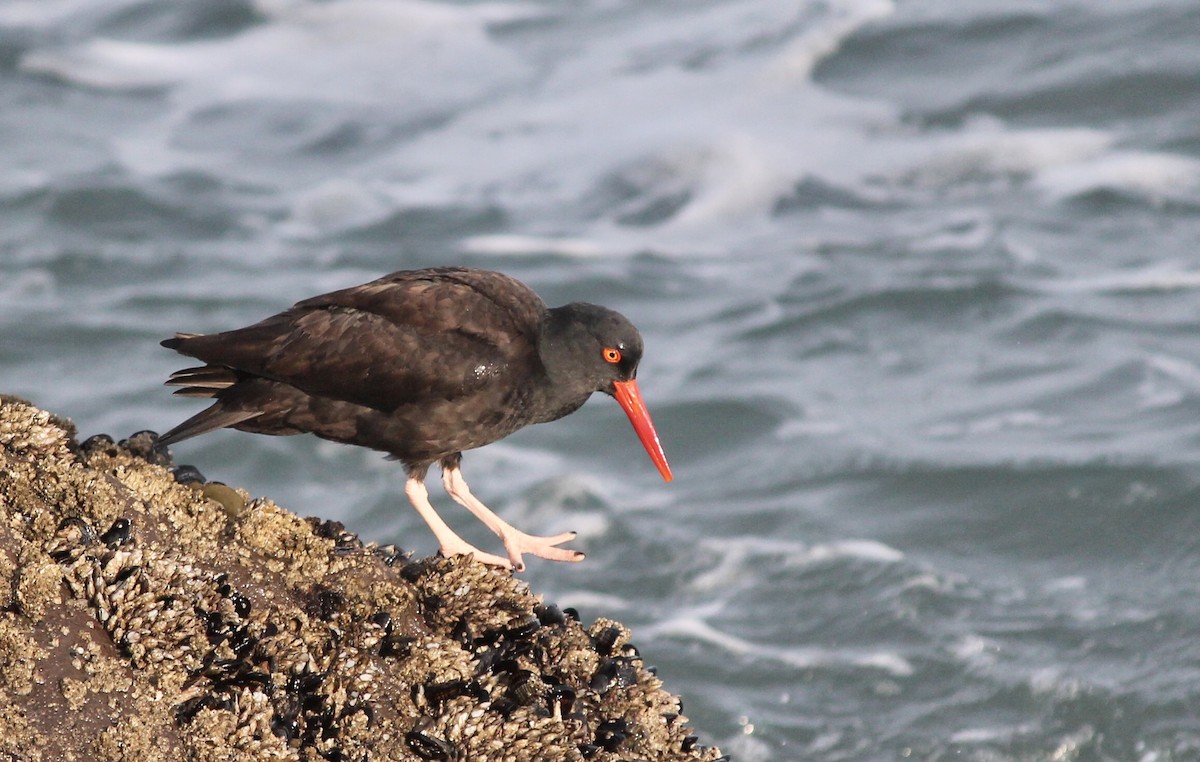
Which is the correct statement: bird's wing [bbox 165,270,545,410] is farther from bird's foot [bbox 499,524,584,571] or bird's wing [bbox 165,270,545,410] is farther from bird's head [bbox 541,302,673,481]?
bird's foot [bbox 499,524,584,571]

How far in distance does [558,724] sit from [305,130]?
54.7 feet

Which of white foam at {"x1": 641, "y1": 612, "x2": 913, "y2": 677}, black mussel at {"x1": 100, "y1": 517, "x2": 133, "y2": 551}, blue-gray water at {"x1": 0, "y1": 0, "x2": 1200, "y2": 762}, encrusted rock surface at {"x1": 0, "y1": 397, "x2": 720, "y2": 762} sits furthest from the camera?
blue-gray water at {"x1": 0, "y1": 0, "x2": 1200, "y2": 762}

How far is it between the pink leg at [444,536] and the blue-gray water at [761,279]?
11.5ft

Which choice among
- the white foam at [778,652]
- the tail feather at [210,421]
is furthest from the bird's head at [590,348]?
the white foam at [778,652]

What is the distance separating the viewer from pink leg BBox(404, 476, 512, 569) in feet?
16.4

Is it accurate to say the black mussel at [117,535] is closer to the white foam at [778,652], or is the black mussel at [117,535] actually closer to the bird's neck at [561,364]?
the bird's neck at [561,364]

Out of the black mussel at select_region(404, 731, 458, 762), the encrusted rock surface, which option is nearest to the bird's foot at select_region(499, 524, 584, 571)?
the encrusted rock surface

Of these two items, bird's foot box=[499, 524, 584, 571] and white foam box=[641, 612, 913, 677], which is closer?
bird's foot box=[499, 524, 584, 571]

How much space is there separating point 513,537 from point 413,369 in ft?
2.62

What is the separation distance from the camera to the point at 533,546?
5738 mm

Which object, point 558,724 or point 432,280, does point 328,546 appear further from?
point 432,280

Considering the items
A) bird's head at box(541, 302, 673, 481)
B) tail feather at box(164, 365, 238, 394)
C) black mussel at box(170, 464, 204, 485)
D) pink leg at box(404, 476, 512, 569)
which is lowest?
pink leg at box(404, 476, 512, 569)

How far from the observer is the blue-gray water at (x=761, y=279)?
31.6ft

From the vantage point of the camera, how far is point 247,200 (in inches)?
697
